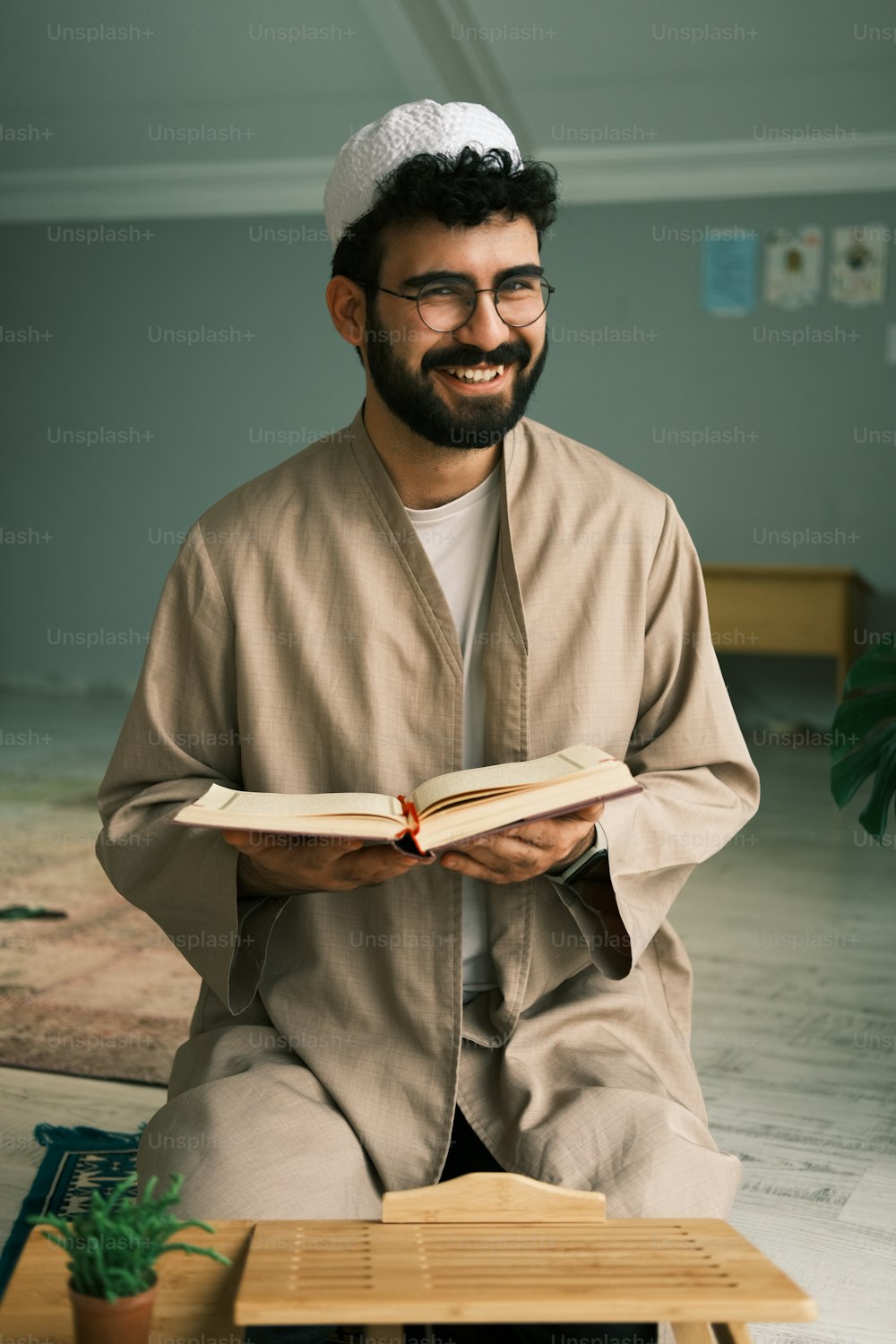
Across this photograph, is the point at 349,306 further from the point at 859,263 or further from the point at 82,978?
the point at 859,263

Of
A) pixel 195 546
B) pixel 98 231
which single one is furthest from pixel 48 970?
pixel 98 231

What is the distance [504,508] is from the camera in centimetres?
173

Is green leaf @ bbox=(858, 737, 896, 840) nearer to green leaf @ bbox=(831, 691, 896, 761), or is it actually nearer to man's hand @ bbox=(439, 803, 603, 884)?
green leaf @ bbox=(831, 691, 896, 761)

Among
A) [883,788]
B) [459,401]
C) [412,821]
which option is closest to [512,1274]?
[412,821]

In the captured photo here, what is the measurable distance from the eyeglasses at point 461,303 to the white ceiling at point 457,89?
4.82m

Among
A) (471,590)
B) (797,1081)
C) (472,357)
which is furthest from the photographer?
(797,1081)

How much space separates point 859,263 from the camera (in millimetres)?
7723

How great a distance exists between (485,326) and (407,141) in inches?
10.1

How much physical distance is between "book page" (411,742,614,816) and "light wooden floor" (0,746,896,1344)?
1.04 meters

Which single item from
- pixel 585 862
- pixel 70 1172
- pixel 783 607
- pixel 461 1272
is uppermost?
pixel 585 862

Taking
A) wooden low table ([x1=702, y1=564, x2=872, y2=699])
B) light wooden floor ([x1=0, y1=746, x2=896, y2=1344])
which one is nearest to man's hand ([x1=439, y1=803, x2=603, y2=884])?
light wooden floor ([x1=0, y1=746, x2=896, y2=1344])

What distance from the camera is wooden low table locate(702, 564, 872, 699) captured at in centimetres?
703

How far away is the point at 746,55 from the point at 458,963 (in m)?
5.75

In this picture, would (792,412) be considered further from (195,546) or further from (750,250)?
(195,546)
